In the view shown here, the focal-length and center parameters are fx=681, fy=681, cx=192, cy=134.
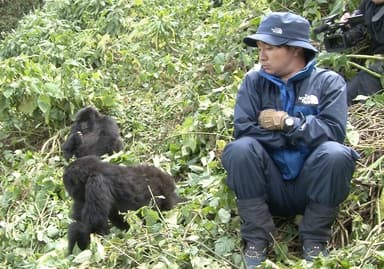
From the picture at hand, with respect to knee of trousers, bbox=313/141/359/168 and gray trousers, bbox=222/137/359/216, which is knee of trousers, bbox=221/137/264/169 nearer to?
gray trousers, bbox=222/137/359/216

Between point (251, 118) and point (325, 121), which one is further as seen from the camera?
point (251, 118)

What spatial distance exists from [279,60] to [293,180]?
0.61m

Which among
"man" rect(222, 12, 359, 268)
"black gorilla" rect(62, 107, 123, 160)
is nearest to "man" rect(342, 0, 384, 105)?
"man" rect(222, 12, 359, 268)

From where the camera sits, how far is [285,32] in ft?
11.3

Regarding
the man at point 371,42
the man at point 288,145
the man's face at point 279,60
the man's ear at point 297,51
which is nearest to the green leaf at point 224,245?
the man at point 288,145

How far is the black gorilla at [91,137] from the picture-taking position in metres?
5.59

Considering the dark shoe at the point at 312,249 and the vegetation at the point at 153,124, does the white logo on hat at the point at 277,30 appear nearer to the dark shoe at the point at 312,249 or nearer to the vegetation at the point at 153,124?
the vegetation at the point at 153,124

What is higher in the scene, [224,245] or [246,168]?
[246,168]

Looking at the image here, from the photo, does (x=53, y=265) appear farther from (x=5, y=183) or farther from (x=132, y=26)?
(x=132, y=26)

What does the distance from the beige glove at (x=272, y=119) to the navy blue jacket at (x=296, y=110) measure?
0.12ft

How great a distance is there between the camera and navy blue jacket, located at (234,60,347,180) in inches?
131

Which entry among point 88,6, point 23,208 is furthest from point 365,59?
point 88,6

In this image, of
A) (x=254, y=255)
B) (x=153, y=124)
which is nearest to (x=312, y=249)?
(x=254, y=255)

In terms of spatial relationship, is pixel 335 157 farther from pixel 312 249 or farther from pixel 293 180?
pixel 312 249
